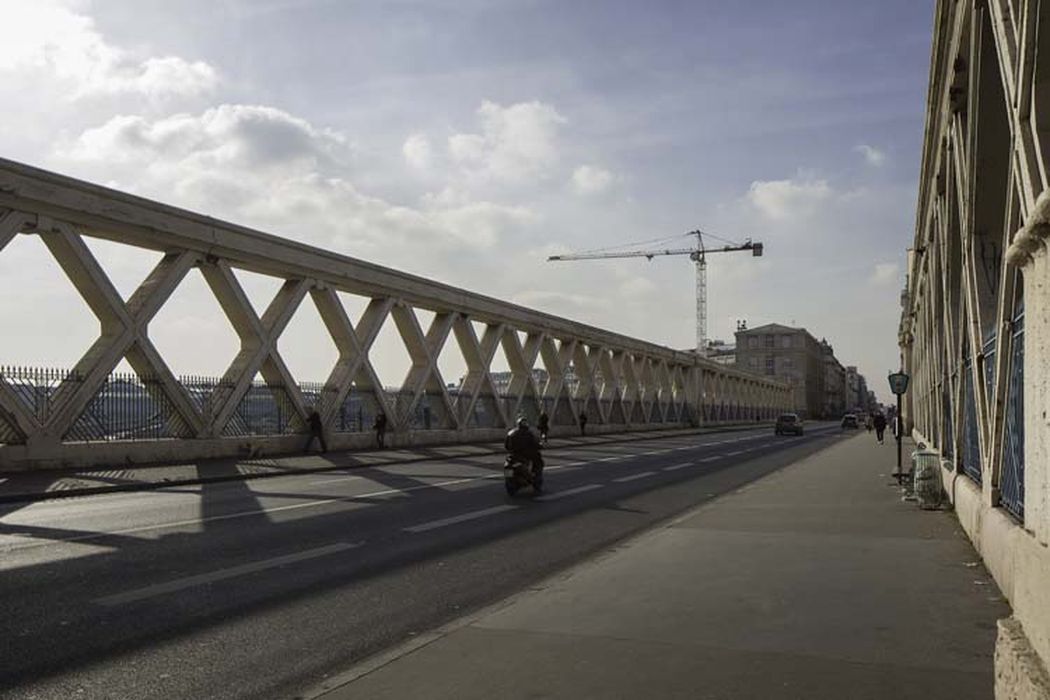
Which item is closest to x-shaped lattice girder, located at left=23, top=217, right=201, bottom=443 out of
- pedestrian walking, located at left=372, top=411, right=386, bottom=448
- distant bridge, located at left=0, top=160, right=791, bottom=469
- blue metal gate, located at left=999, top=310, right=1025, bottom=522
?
distant bridge, located at left=0, top=160, right=791, bottom=469

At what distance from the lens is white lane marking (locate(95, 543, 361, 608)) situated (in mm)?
7367

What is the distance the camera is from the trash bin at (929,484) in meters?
13.9

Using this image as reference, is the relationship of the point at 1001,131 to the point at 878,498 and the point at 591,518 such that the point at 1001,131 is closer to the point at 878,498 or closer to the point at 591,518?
the point at 591,518

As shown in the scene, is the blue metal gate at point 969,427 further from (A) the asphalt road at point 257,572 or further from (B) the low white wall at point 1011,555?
(A) the asphalt road at point 257,572

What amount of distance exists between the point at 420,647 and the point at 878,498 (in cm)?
1216

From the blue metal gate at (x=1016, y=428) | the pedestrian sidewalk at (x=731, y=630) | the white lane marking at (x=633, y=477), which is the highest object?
the blue metal gate at (x=1016, y=428)

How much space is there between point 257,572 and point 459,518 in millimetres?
4720

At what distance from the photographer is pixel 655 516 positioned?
13.8m

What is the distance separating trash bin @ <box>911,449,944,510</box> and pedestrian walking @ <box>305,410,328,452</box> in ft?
62.6

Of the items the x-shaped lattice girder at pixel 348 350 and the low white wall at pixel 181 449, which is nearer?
the low white wall at pixel 181 449

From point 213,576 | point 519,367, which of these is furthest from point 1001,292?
point 519,367

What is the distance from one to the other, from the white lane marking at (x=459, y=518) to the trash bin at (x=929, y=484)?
21.5 feet

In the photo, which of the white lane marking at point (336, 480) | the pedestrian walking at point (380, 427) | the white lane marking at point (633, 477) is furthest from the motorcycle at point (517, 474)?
the pedestrian walking at point (380, 427)

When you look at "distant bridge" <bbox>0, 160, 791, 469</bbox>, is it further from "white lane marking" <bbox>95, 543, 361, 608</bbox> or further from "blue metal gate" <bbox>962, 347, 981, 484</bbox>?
"blue metal gate" <bbox>962, 347, 981, 484</bbox>
